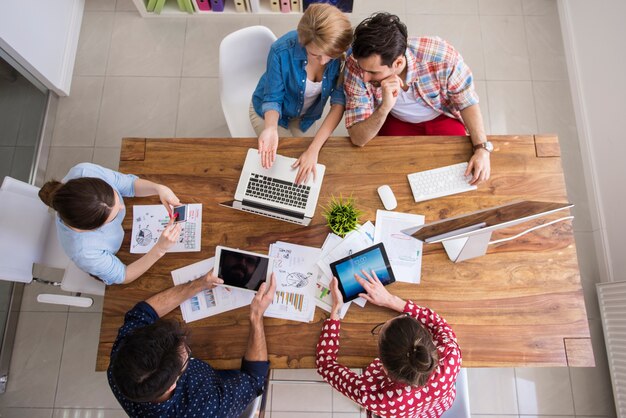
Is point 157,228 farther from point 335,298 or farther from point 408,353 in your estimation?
point 408,353

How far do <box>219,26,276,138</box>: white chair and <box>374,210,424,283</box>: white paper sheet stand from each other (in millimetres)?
959

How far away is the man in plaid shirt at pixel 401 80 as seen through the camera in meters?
1.51

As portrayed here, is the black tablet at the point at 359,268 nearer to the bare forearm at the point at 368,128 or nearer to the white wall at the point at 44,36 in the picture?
the bare forearm at the point at 368,128

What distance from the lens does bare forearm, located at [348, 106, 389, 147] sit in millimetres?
1683

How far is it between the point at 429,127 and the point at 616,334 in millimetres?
1605

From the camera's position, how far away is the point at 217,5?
2.88 meters

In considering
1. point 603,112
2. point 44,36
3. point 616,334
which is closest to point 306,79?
point 44,36

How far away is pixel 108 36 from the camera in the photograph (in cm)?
294

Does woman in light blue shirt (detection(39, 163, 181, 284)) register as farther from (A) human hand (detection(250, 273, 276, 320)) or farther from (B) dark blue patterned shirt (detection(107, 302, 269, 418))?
(A) human hand (detection(250, 273, 276, 320))

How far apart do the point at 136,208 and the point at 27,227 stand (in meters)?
0.48

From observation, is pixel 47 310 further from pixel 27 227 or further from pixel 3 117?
pixel 3 117

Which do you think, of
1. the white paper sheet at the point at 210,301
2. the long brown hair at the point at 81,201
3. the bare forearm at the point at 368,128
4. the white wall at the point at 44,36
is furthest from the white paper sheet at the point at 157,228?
the white wall at the point at 44,36

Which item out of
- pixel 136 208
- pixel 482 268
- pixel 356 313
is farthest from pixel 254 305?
pixel 482 268

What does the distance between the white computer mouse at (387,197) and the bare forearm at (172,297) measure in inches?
32.1
